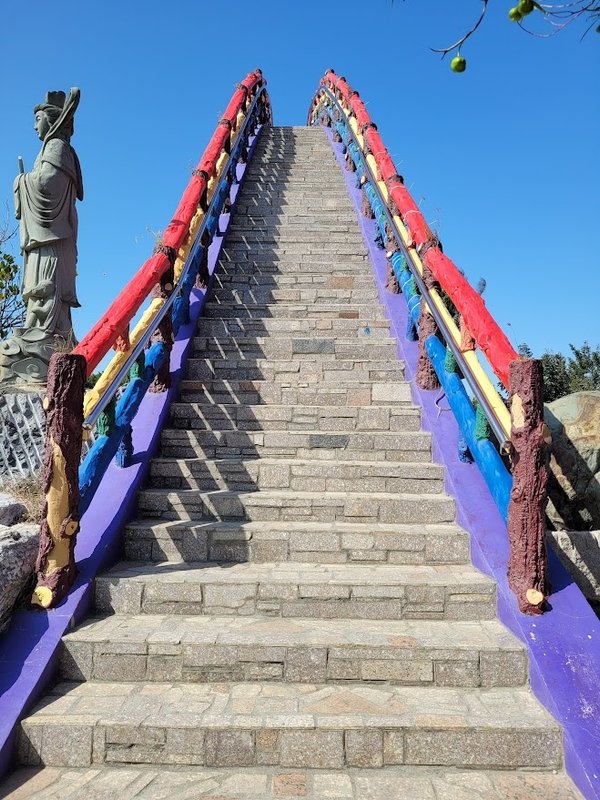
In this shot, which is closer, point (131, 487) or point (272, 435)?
point (131, 487)

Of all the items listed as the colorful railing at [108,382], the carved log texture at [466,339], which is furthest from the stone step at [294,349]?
the carved log texture at [466,339]

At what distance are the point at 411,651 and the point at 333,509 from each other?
120cm

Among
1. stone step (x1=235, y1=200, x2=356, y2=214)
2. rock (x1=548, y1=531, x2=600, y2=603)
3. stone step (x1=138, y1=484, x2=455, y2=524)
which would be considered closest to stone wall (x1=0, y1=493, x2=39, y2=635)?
stone step (x1=138, y1=484, x2=455, y2=524)

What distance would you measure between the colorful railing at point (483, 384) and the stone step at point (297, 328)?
20.9 inches

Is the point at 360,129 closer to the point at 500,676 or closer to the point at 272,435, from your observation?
the point at 272,435

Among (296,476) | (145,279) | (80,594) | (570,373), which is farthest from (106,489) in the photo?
(570,373)

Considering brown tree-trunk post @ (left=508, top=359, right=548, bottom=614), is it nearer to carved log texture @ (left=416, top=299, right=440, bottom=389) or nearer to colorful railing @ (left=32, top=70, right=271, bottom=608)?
carved log texture @ (left=416, top=299, right=440, bottom=389)

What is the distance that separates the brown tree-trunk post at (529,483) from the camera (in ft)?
9.23

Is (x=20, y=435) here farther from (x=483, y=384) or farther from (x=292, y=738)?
(x=483, y=384)

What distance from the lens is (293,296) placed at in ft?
22.0

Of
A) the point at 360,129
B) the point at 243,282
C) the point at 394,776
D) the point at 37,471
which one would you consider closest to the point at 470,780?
the point at 394,776

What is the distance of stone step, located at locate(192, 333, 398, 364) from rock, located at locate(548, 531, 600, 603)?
248 centimetres

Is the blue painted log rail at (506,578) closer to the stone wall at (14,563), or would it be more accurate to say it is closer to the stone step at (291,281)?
the stone step at (291,281)

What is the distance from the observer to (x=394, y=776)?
233 cm
